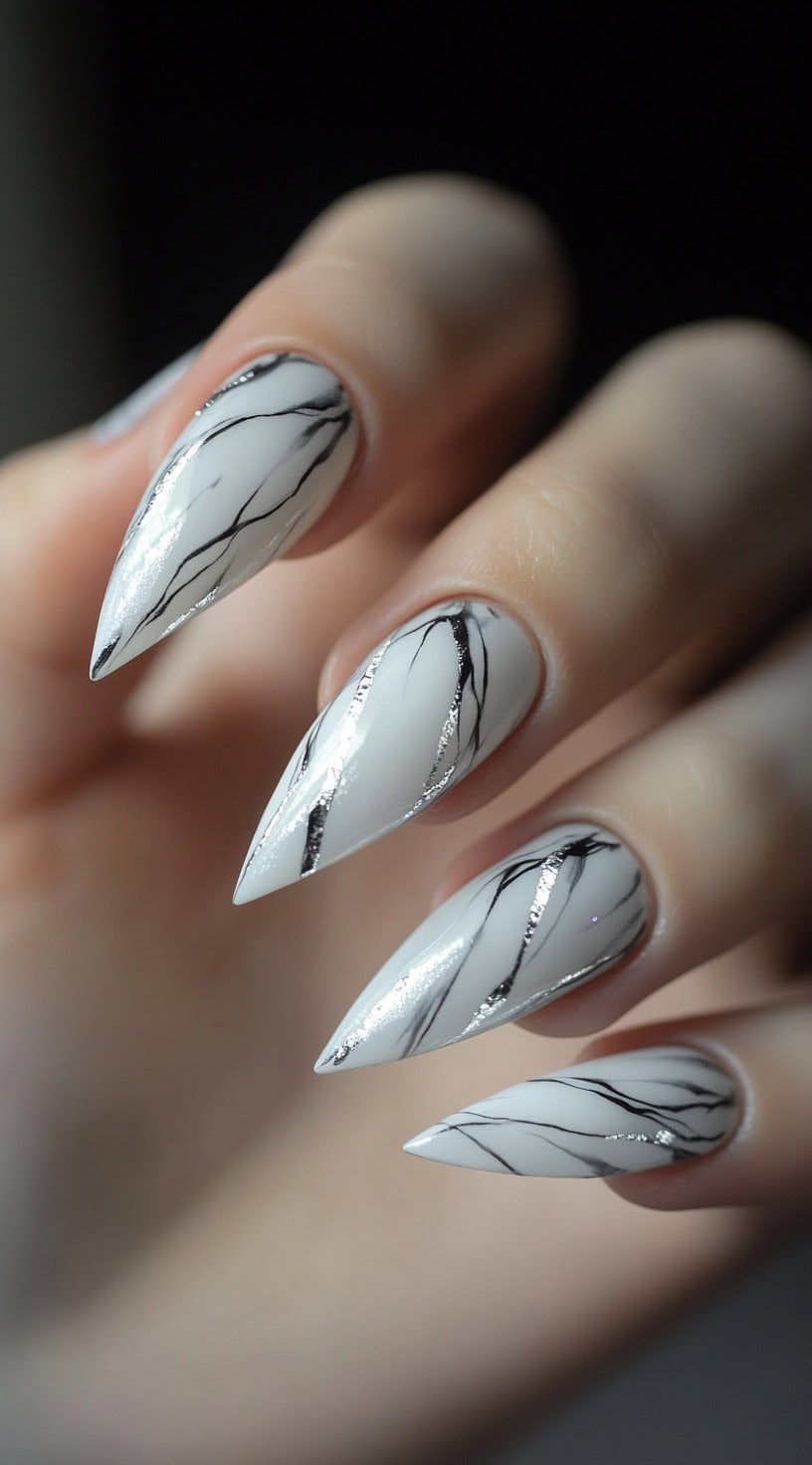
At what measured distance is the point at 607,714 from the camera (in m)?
0.60

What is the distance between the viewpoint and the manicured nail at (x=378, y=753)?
357mm

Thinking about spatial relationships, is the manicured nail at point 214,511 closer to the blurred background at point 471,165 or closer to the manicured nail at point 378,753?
the manicured nail at point 378,753

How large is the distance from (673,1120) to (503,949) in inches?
3.6

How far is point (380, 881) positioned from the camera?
596 millimetres

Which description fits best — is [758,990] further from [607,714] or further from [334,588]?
[334,588]

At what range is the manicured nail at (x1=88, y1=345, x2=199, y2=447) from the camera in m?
0.44

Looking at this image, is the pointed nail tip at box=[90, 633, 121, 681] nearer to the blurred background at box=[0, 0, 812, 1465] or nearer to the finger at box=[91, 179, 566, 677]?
the finger at box=[91, 179, 566, 677]

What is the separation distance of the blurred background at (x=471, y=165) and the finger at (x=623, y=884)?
467 millimetres

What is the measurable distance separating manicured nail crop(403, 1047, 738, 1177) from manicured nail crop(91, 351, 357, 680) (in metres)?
0.18

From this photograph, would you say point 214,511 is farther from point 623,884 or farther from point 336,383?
point 623,884

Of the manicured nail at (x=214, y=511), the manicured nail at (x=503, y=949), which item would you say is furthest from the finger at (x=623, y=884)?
the manicured nail at (x=214, y=511)

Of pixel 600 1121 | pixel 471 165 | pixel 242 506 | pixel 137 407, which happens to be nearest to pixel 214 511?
pixel 242 506

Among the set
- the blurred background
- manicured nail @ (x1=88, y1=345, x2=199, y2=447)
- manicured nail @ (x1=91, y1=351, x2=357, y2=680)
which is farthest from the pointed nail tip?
the blurred background

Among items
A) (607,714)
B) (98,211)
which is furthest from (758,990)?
(98,211)
